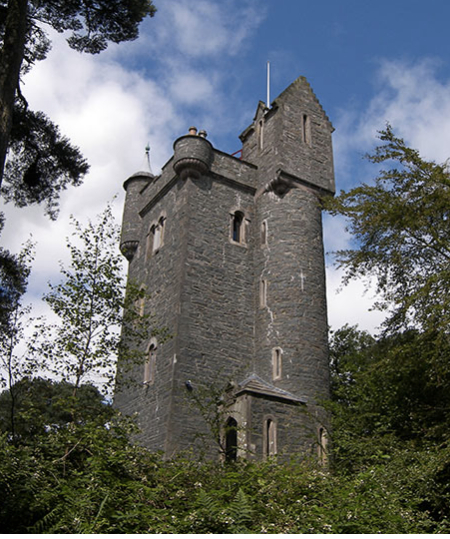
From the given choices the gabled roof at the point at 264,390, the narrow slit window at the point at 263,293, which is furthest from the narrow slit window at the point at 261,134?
the gabled roof at the point at 264,390

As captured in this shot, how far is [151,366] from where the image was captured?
18078 mm

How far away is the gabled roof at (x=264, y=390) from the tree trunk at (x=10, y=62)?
29.1 ft

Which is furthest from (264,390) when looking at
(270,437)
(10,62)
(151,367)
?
(10,62)

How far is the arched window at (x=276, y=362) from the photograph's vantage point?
676 inches

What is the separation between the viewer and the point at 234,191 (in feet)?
67.5

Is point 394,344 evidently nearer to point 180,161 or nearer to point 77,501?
point 180,161

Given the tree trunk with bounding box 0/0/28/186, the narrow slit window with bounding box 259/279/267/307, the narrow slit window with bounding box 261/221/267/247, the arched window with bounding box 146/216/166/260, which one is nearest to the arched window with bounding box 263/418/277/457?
the narrow slit window with bounding box 259/279/267/307

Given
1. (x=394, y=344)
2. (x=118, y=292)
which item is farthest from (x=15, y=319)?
(x=394, y=344)

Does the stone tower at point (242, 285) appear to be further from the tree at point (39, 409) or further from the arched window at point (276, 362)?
the tree at point (39, 409)

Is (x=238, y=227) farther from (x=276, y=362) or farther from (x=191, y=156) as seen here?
(x=276, y=362)

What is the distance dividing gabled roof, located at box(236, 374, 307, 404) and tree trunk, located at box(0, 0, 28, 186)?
29.1 feet

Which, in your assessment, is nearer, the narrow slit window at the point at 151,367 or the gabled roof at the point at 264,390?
the gabled roof at the point at 264,390

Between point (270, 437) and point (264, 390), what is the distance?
119cm

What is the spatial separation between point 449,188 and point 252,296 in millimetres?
7722
